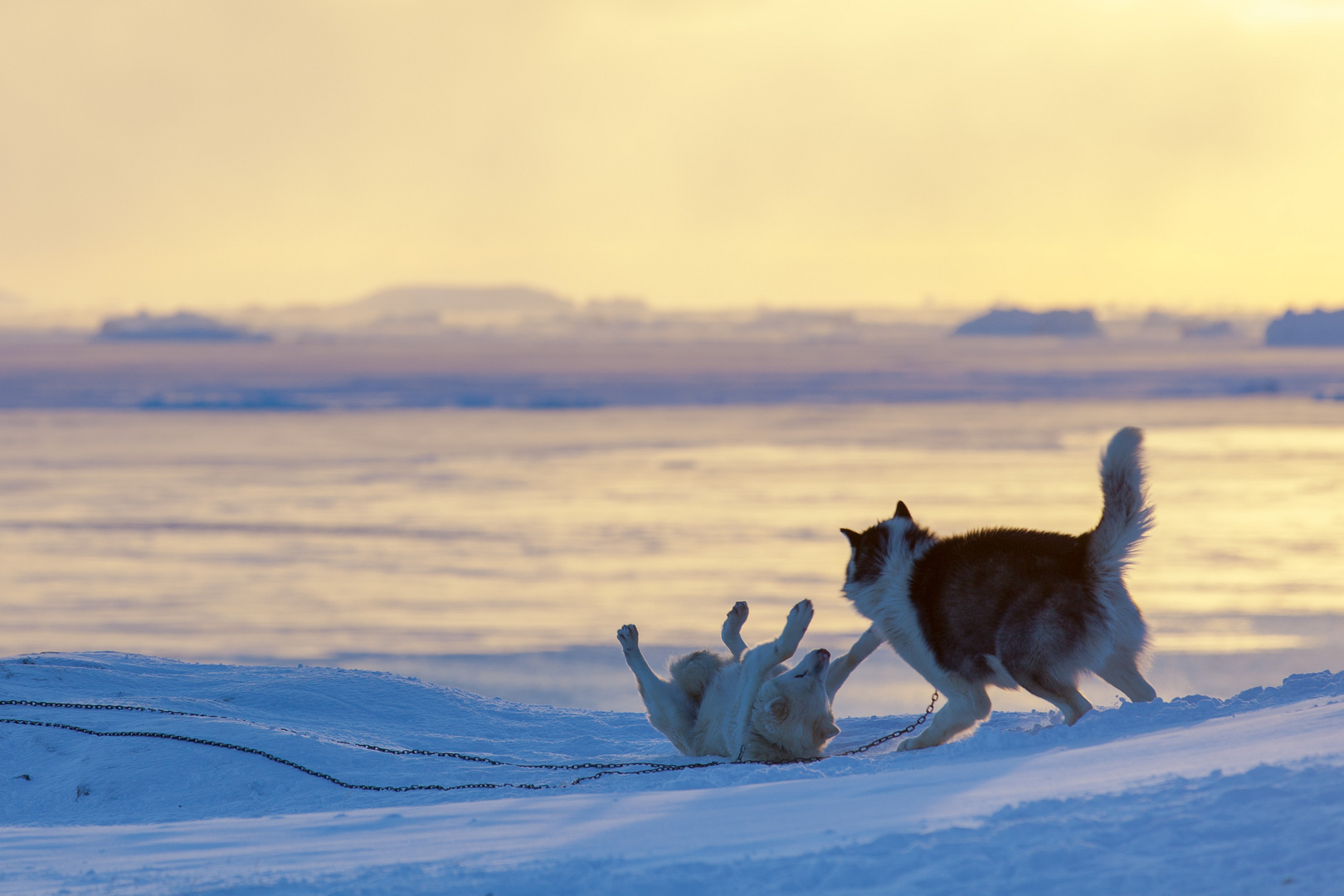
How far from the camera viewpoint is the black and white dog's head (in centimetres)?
523

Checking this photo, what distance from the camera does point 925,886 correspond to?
3014 millimetres

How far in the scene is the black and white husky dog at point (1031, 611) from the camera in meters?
4.71

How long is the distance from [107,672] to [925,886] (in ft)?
16.7

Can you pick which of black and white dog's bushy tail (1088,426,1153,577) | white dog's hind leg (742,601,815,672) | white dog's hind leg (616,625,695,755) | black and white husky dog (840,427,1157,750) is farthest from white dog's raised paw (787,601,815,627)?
black and white dog's bushy tail (1088,426,1153,577)

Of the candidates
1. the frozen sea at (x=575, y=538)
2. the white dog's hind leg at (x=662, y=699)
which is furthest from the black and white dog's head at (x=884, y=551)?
the frozen sea at (x=575, y=538)

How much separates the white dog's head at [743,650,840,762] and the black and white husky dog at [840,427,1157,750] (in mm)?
360

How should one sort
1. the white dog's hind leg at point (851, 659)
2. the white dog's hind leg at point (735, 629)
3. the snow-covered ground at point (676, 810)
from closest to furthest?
1. the snow-covered ground at point (676, 810)
2. the white dog's hind leg at point (851, 659)
3. the white dog's hind leg at point (735, 629)

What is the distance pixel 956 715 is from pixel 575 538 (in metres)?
7.88

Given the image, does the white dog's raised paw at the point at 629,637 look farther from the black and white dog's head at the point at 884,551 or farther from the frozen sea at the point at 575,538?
the frozen sea at the point at 575,538

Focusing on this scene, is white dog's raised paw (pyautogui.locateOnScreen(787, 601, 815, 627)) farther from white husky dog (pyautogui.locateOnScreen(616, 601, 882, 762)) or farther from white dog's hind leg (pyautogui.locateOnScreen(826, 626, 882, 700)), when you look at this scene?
white dog's hind leg (pyautogui.locateOnScreen(826, 626, 882, 700))

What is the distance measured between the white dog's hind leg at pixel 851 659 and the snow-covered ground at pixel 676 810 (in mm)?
354

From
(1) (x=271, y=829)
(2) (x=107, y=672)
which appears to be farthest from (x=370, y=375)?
(1) (x=271, y=829)

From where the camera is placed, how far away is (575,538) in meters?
12.6

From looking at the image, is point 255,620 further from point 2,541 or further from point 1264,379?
point 1264,379
